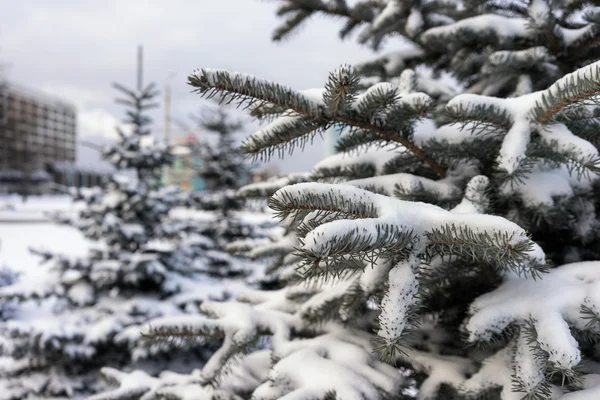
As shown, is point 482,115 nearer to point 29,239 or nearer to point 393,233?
point 393,233

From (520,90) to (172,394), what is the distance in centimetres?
144

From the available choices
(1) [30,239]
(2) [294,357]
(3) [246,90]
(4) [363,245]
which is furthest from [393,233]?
(1) [30,239]

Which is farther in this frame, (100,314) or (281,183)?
(100,314)

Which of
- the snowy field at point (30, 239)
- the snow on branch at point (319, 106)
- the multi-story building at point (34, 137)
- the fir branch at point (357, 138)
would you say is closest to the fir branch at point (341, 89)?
the snow on branch at point (319, 106)

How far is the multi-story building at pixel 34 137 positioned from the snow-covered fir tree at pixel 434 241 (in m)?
31.1

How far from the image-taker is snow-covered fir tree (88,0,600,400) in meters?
0.76

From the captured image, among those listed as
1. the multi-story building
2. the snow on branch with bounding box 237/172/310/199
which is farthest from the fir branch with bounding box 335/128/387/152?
the multi-story building

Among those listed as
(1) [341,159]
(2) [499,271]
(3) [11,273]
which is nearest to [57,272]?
(3) [11,273]

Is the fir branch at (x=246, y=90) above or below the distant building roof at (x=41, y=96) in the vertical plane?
below

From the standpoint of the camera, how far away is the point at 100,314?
3400 mm

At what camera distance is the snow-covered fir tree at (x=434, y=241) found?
764 mm

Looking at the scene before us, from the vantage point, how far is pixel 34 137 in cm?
4075

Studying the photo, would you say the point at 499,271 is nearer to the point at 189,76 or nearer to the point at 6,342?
the point at 189,76

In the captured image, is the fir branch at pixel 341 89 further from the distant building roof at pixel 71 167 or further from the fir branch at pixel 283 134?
the distant building roof at pixel 71 167
